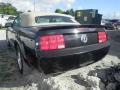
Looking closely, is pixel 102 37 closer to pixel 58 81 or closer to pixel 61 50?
pixel 61 50

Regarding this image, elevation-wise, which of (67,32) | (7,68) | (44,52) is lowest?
(7,68)

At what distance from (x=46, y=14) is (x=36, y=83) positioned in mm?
2479

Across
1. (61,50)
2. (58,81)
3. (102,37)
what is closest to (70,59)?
(61,50)

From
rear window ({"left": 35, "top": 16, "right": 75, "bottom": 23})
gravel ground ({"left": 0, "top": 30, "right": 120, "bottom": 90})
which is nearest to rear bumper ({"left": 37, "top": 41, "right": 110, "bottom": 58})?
gravel ground ({"left": 0, "top": 30, "right": 120, "bottom": 90})

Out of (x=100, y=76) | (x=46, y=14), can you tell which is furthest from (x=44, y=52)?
(x=46, y=14)

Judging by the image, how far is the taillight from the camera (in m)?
4.31

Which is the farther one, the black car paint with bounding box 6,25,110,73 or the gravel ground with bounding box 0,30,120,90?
the gravel ground with bounding box 0,30,120,90

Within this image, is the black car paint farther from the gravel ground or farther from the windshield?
the windshield

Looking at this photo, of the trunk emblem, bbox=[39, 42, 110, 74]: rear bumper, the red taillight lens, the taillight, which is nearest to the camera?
the taillight

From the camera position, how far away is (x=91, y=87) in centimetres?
441

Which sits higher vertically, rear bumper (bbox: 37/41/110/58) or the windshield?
the windshield

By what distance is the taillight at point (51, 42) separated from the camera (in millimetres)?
4312

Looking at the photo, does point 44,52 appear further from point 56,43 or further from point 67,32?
point 67,32

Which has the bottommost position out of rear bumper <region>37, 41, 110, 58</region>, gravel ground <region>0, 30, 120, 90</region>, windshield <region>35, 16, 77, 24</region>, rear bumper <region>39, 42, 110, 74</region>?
gravel ground <region>0, 30, 120, 90</region>
